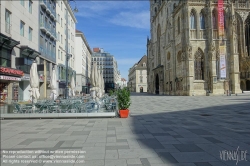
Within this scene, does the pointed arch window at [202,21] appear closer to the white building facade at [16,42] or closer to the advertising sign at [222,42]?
the advertising sign at [222,42]

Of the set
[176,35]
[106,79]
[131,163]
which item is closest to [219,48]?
[176,35]

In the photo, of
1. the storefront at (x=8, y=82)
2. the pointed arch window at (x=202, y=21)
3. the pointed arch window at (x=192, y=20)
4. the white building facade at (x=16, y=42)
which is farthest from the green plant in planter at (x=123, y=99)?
the pointed arch window at (x=202, y=21)

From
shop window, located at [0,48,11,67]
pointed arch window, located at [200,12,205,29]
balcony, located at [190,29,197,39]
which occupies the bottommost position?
shop window, located at [0,48,11,67]

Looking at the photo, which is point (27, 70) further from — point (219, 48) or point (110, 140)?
point (219, 48)

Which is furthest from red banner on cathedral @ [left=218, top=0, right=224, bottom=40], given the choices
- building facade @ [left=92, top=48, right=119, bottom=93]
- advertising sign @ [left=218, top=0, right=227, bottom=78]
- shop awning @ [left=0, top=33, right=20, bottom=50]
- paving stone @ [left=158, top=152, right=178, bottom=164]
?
building facade @ [left=92, top=48, right=119, bottom=93]

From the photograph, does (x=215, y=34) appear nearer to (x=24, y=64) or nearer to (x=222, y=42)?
(x=222, y=42)

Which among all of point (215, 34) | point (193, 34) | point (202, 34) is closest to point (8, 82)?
point (193, 34)

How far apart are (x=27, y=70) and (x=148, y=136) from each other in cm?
Result: 2187

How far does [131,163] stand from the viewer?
15.3 ft

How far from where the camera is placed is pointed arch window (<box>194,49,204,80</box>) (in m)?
40.7

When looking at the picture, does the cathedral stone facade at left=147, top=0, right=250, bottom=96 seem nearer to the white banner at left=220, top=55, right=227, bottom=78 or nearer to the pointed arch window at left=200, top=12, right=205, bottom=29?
the pointed arch window at left=200, top=12, right=205, bottom=29

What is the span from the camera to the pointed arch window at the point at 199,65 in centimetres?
4069

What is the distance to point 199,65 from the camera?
4100 cm

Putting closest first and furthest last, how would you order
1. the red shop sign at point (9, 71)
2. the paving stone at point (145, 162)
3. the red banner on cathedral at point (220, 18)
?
the paving stone at point (145, 162)
the red shop sign at point (9, 71)
the red banner on cathedral at point (220, 18)
